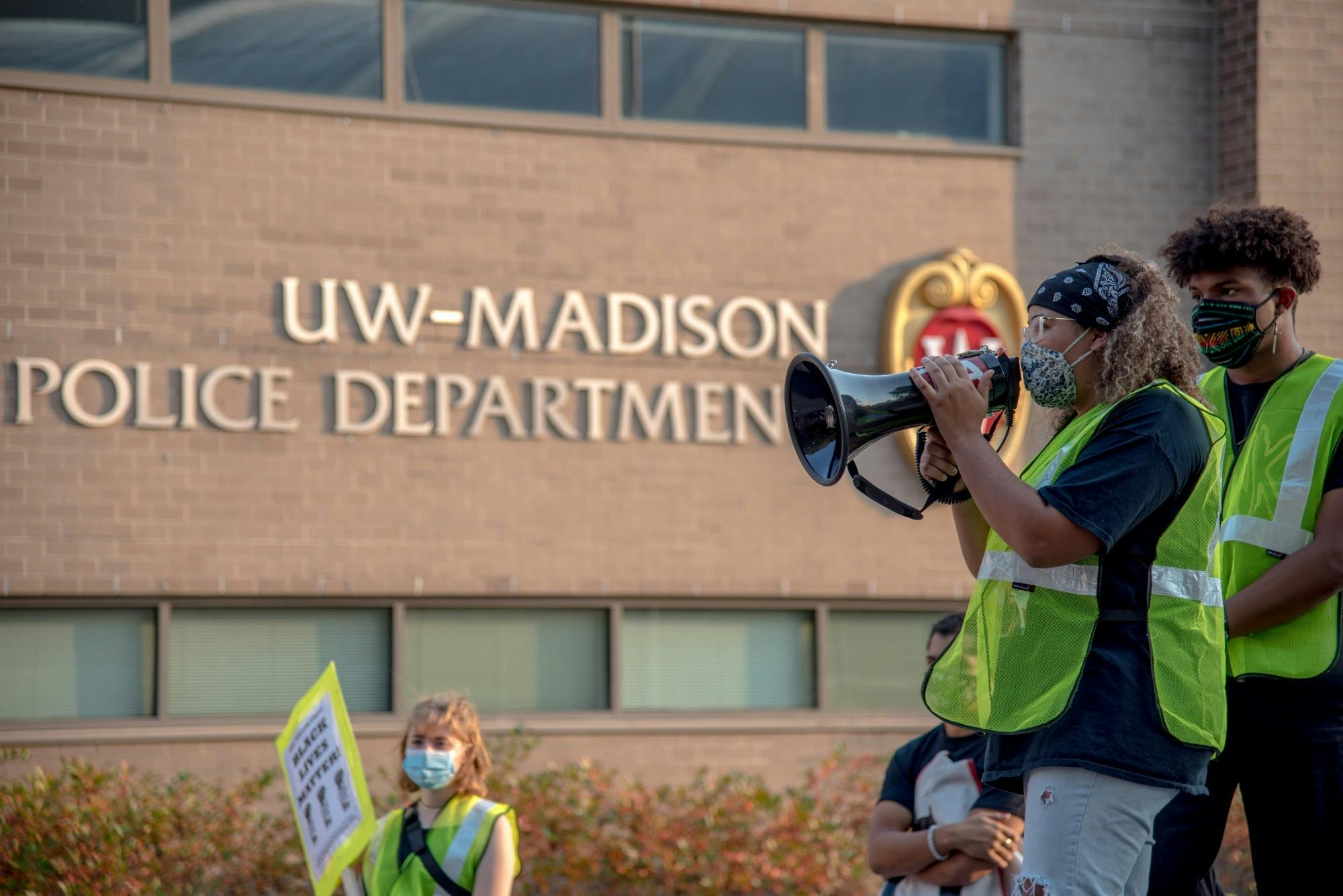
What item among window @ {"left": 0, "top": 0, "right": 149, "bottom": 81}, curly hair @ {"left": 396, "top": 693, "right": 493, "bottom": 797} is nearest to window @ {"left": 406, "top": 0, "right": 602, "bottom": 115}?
window @ {"left": 0, "top": 0, "right": 149, "bottom": 81}

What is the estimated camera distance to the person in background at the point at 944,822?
5340 mm

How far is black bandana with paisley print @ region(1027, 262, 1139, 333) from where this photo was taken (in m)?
3.75

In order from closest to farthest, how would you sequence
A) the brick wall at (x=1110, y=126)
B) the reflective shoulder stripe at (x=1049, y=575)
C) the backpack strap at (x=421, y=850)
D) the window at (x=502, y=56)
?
the reflective shoulder stripe at (x=1049, y=575) < the backpack strap at (x=421, y=850) < the window at (x=502, y=56) < the brick wall at (x=1110, y=126)

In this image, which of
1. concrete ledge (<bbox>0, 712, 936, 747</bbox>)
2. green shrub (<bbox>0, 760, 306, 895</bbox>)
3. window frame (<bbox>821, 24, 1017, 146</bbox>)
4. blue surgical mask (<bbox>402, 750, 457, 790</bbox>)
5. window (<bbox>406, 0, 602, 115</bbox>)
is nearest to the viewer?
blue surgical mask (<bbox>402, 750, 457, 790</bbox>)

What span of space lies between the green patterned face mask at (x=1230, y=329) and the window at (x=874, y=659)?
293 inches

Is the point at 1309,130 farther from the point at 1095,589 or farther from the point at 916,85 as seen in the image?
the point at 1095,589

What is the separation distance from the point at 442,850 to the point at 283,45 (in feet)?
22.5

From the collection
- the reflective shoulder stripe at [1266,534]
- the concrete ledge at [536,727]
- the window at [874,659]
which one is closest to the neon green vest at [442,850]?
the reflective shoulder stripe at [1266,534]

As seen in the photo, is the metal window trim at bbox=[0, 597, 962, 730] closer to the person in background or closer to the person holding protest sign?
the person holding protest sign

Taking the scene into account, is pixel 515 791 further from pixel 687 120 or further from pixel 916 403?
pixel 916 403

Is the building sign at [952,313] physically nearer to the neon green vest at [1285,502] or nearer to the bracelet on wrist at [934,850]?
the bracelet on wrist at [934,850]

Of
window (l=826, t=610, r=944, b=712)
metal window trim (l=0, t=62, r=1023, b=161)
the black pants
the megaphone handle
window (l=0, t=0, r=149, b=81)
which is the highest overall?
window (l=0, t=0, r=149, b=81)

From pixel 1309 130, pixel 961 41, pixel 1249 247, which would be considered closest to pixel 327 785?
pixel 1249 247

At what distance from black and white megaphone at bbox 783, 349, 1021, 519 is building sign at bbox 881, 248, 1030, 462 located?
25.6 feet
